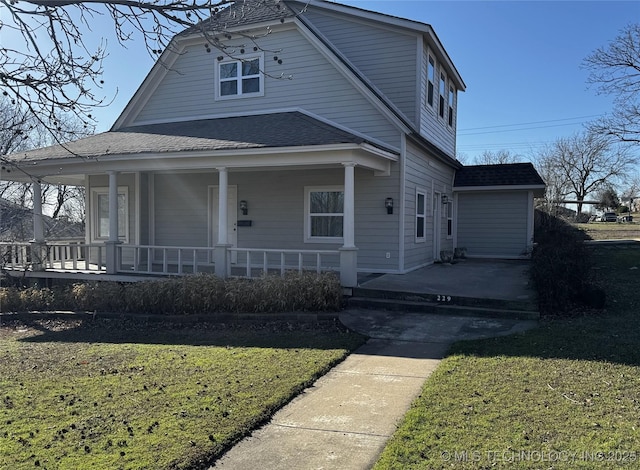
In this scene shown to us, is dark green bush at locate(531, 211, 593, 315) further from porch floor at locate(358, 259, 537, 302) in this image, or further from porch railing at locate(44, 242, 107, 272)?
porch railing at locate(44, 242, 107, 272)

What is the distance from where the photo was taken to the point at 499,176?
16500mm

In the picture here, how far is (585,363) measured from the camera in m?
5.43

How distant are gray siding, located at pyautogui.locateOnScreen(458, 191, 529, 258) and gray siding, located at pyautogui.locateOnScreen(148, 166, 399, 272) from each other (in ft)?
21.7

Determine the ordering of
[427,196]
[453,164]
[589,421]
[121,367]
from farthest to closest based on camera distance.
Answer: [453,164]
[427,196]
[121,367]
[589,421]

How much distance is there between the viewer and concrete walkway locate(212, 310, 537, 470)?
3.50 m

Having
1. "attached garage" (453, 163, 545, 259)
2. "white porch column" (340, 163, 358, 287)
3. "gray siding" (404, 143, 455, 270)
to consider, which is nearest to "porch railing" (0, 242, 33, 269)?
"white porch column" (340, 163, 358, 287)

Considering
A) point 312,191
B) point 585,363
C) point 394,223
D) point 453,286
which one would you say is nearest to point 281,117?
point 312,191

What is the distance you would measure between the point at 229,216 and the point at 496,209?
9.30m

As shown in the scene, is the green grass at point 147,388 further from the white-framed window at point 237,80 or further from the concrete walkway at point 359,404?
the white-framed window at point 237,80

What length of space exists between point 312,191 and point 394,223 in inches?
91.6

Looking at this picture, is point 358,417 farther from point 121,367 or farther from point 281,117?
point 281,117

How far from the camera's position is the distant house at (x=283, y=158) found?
10.7 metres

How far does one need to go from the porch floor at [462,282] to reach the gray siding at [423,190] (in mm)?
486

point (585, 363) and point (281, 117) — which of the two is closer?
point (585, 363)
